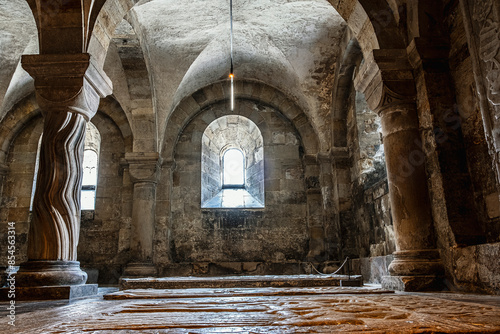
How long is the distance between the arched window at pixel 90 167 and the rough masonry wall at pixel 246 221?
180 cm

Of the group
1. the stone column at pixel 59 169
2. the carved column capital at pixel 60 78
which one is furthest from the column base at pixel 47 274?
the carved column capital at pixel 60 78

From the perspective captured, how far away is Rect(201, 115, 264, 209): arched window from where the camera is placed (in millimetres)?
8875

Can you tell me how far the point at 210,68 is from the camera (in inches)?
338

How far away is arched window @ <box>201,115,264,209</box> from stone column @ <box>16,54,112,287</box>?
4559mm

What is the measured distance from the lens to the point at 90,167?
30.6 ft

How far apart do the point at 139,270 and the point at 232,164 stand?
3564 mm

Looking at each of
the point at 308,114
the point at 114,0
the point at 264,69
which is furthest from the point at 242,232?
the point at 114,0

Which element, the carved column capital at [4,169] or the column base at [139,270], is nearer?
the column base at [139,270]

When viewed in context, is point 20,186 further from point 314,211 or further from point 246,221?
point 314,211

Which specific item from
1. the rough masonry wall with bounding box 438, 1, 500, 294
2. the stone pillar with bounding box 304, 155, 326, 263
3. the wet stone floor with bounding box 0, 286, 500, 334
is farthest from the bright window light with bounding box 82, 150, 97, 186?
the rough masonry wall with bounding box 438, 1, 500, 294

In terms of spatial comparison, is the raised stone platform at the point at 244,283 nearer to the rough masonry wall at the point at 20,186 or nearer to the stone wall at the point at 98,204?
the stone wall at the point at 98,204

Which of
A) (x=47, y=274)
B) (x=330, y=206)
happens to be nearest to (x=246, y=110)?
(x=330, y=206)

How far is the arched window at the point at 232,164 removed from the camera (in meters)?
8.88

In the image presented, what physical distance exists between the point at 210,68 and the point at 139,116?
1.90m
